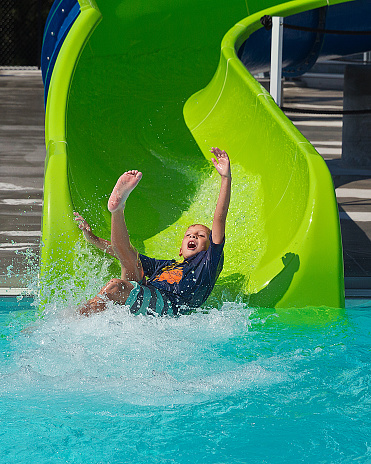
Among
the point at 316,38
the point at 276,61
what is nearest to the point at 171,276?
the point at 276,61

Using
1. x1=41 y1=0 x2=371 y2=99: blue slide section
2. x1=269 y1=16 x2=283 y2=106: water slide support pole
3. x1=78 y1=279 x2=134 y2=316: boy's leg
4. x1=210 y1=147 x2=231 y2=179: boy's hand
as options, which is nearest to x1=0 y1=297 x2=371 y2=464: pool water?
x1=78 y1=279 x2=134 y2=316: boy's leg

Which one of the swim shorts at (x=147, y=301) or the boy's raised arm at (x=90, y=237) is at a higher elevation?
the boy's raised arm at (x=90, y=237)

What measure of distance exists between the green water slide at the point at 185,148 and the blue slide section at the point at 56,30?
0.96 feet

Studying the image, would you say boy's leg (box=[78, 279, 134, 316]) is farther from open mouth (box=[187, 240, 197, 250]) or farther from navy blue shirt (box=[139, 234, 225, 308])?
open mouth (box=[187, 240, 197, 250])

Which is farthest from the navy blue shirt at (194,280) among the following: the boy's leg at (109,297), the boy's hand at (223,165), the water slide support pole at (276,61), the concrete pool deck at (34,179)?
the water slide support pole at (276,61)

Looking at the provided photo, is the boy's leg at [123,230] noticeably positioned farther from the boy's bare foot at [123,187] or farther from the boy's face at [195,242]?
the boy's face at [195,242]

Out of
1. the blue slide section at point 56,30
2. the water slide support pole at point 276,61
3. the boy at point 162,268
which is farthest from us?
the blue slide section at point 56,30

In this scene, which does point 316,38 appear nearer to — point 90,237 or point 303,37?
point 303,37

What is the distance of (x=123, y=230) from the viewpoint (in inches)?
140

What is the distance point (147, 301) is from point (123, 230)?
1.33ft

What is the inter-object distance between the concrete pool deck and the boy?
3.02 ft

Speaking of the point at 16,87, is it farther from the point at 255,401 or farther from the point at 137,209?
the point at 255,401

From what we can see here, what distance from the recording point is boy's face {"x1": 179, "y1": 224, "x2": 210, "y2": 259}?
3818 millimetres

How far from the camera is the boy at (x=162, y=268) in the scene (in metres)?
3.44
